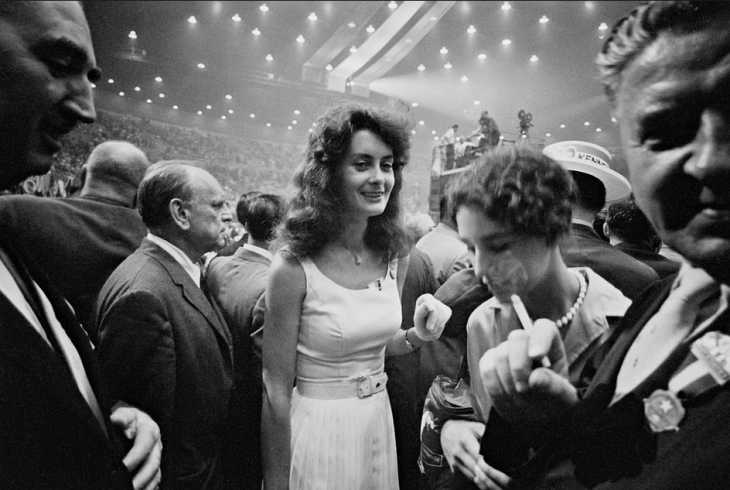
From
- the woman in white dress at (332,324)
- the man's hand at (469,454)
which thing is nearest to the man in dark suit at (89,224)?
the woman in white dress at (332,324)

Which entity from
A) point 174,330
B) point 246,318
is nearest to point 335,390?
point 174,330

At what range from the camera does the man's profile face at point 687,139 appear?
311mm

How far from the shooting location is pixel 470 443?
554 millimetres

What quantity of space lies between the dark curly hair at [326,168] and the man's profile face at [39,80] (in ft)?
2.49

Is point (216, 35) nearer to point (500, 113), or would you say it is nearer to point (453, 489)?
point (500, 113)

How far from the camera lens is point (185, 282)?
135 centimetres

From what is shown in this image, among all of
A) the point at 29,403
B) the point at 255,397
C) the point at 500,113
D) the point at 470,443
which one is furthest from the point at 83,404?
the point at 255,397

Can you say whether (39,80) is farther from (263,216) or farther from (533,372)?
(263,216)

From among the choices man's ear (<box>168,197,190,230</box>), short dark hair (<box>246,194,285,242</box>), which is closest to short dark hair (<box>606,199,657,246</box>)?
man's ear (<box>168,197,190,230</box>)

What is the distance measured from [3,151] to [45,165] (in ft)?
0.14

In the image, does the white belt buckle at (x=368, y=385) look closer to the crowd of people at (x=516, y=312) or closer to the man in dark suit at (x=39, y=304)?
the crowd of people at (x=516, y=312)

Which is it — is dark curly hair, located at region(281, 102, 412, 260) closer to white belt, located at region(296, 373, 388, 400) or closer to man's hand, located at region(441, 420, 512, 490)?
white belt, located at region(296, 373, 388, 400)

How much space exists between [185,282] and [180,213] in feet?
0.85

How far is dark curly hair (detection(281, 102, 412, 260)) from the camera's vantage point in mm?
1251
